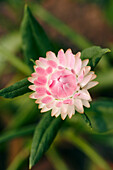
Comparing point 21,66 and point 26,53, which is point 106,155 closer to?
point 21,66

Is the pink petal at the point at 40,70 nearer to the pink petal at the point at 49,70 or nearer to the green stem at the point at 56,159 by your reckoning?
the pink petal at the point at 49,70

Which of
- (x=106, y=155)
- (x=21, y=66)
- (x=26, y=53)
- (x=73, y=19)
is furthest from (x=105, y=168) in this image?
(x=73, y=19)

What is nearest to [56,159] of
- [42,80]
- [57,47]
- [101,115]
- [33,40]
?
[101,115]

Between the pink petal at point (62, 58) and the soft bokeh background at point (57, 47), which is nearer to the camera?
the pink petal at point (62, 58)

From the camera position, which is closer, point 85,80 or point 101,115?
point 85,80

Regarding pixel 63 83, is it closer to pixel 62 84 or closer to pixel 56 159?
pixel 62 84

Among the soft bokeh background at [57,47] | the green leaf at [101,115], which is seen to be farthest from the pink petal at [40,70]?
the soft bokeh background at [57,47]
